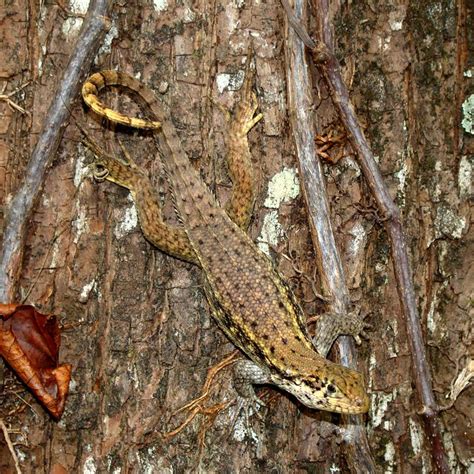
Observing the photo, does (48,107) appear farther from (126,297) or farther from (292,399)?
(292,399)

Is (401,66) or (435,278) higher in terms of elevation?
(401,66)

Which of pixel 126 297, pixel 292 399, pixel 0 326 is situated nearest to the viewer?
pixel 0 326

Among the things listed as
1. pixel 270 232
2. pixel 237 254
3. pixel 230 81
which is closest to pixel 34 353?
pixel 237 254

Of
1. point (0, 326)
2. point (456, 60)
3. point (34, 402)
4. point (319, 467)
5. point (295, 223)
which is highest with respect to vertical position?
point (456, 60)

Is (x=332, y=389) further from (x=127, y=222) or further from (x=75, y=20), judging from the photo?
(x=75, y=20)

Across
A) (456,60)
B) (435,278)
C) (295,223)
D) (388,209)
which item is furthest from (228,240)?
(456,60)

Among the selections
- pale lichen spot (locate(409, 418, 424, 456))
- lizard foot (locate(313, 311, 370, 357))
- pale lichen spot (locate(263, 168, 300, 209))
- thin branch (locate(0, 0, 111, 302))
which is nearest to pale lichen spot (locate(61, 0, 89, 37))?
thin branch (locate(0, 0, 111, 302))
